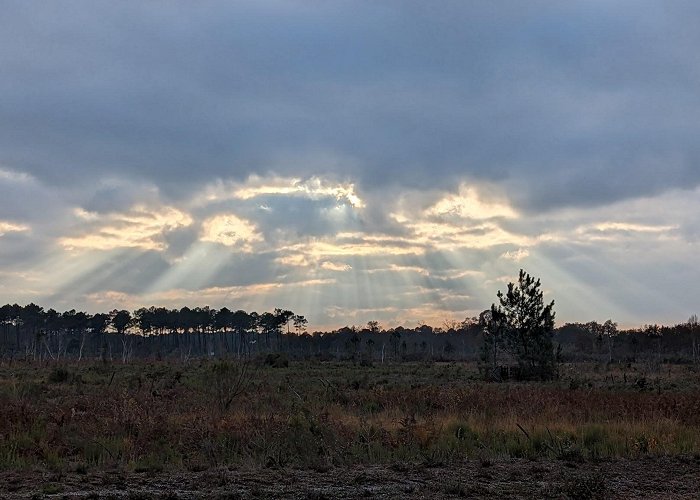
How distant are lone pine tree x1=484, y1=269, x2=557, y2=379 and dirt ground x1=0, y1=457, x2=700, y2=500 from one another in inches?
1017

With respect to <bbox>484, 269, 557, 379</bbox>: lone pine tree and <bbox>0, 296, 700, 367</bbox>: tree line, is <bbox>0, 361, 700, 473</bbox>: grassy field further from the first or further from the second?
<bbox>0, 296, 700, 367</bbox>: tree line

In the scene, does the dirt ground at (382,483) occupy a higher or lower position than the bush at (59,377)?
higher

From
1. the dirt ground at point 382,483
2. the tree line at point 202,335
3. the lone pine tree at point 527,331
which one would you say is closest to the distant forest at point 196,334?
the tree line at point 202,335

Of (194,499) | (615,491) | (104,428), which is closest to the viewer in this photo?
(194,499)

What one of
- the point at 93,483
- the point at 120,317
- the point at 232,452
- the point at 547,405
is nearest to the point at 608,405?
the point at 547,405

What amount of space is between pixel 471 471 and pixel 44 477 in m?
6.74

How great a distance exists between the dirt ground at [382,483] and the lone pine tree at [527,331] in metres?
25.8

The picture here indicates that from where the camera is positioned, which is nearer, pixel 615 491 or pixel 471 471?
pixel 615 491

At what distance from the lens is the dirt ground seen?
342 inches

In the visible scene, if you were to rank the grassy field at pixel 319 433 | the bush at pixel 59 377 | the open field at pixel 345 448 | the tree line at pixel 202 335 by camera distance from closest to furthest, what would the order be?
the open field at pixel 345 448
the grassy field at pixel 319 433
the bush at pixel 59 377
the tree line at pixel 202 335

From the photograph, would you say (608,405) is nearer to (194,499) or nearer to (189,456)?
(189,456)

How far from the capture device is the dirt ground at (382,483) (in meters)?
8.70

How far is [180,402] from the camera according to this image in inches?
715

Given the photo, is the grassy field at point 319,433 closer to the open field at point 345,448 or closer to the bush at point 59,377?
the open field at point 345,448
